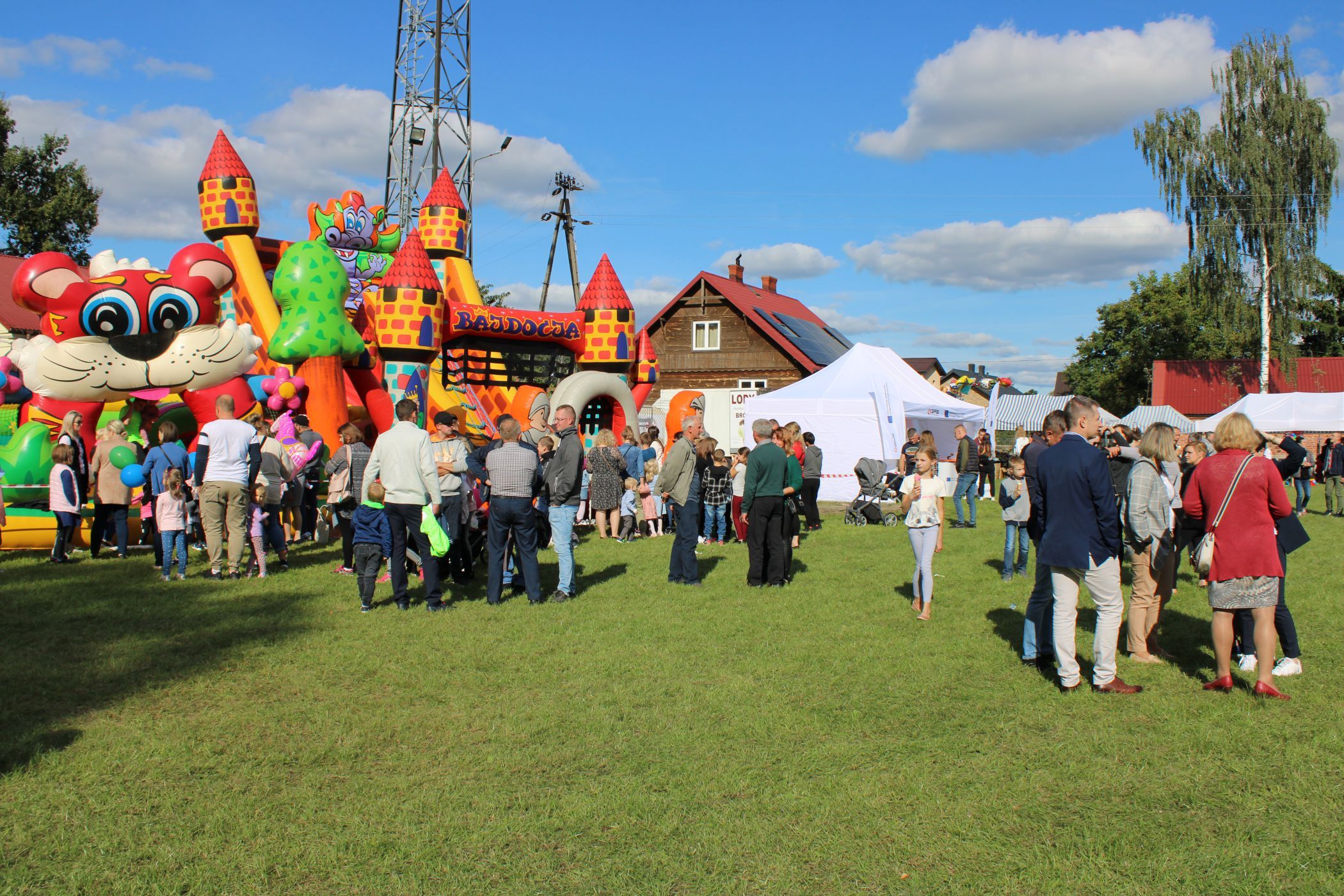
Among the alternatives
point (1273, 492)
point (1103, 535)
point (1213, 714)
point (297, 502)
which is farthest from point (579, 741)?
point (297, 502)

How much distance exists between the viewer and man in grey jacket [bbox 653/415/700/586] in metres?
9.08

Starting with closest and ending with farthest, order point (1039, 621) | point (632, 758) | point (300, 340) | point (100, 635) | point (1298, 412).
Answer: point (632, 758), point (1039, 621), point (100, 635), point (300, 340), point (1298, 412)

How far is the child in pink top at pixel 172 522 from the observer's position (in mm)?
Answer: 8828

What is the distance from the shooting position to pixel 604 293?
17859 mm

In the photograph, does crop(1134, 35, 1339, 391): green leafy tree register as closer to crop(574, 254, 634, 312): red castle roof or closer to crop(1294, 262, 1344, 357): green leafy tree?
crop(1294, 262, 1344, 357): green leafy tree

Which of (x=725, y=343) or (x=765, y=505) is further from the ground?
(x=725, y=343)

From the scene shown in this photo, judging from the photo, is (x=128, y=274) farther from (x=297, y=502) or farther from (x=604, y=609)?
(x=604, y=609)

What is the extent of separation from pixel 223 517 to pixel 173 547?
0.59 meters

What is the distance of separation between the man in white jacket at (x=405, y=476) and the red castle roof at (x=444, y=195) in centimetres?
1194

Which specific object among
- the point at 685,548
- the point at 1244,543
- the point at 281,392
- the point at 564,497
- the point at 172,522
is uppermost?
the point at 281,392

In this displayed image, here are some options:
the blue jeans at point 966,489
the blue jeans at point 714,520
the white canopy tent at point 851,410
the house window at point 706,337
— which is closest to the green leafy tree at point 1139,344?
the house window at point 706,337

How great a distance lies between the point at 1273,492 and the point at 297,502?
969cm

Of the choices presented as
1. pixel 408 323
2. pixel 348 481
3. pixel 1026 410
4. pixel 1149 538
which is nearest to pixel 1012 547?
pixel 1149 538

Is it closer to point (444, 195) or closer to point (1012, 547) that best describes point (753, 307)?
point (444, 195)
